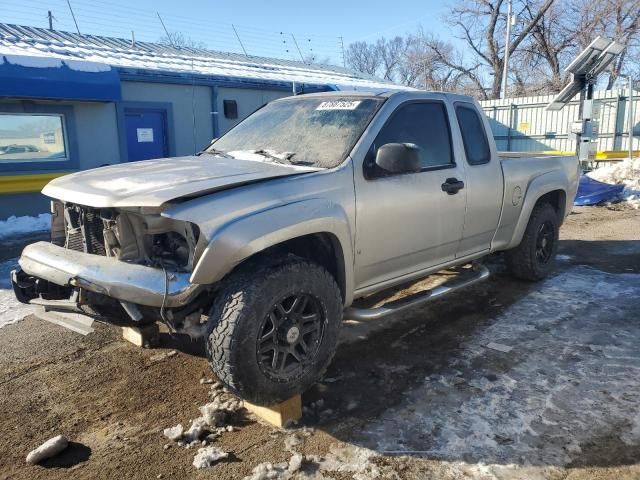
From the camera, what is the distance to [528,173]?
5.31m

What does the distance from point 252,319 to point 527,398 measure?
1.88m

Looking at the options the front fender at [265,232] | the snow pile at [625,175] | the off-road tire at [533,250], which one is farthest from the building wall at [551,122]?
the front fender at [265,232]

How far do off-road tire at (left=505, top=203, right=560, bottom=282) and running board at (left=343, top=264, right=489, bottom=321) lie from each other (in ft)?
2.46

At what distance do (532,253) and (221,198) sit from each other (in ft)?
13.0

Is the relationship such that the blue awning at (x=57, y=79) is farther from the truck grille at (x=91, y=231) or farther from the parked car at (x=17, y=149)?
the truck grille at (x=91, y=231)

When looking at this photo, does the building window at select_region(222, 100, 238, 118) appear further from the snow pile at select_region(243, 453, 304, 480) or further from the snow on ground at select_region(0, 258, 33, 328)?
the snow pile at select_region(243, 453, 304, 480)

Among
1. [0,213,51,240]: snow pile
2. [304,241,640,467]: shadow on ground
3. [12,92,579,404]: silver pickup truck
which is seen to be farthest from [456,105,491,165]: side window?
[0,213,51,240]: snow pile

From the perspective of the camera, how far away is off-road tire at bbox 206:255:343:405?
9.30ft

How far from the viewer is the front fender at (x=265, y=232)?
2.77 meters

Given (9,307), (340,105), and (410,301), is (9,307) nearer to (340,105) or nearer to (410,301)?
(340,105)

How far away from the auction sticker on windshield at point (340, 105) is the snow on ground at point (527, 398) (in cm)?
201

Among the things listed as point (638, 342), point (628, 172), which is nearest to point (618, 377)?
point (638, 342)

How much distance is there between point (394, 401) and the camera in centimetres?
340

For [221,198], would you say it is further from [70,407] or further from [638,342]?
[638,342]
